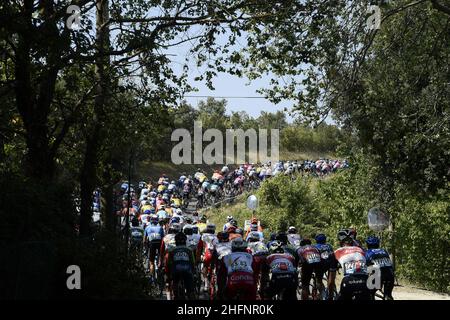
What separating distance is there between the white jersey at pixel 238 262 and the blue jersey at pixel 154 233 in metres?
5.64

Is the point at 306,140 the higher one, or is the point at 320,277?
the point at 306,140

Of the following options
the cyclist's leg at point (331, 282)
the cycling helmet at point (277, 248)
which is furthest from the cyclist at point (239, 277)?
the cyclist's leg at point (331, 282)

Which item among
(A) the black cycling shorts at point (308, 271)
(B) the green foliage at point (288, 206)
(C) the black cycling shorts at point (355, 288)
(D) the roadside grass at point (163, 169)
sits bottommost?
(C) the black cycling shorts at point (355, 288)

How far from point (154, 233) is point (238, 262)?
611 centimetres

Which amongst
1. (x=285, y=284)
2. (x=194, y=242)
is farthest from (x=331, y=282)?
(x=194, y=242)

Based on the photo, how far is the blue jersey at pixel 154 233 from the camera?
17.2 meters

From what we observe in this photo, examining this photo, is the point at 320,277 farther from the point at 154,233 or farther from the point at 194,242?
the point at 154,233

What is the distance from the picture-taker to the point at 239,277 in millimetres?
11484

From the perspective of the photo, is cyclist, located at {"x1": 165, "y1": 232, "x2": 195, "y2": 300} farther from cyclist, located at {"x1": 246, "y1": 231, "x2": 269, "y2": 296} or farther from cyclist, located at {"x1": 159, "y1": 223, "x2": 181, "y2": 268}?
cyclist, located at {"x1": 246, "y1": 231, "x2": 269, "y2": 296}

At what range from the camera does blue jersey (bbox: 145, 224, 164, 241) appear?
1722 cm

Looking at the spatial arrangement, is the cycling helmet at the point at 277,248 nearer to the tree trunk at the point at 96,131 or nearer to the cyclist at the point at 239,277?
Result: the cyclist at the point at 239,277
